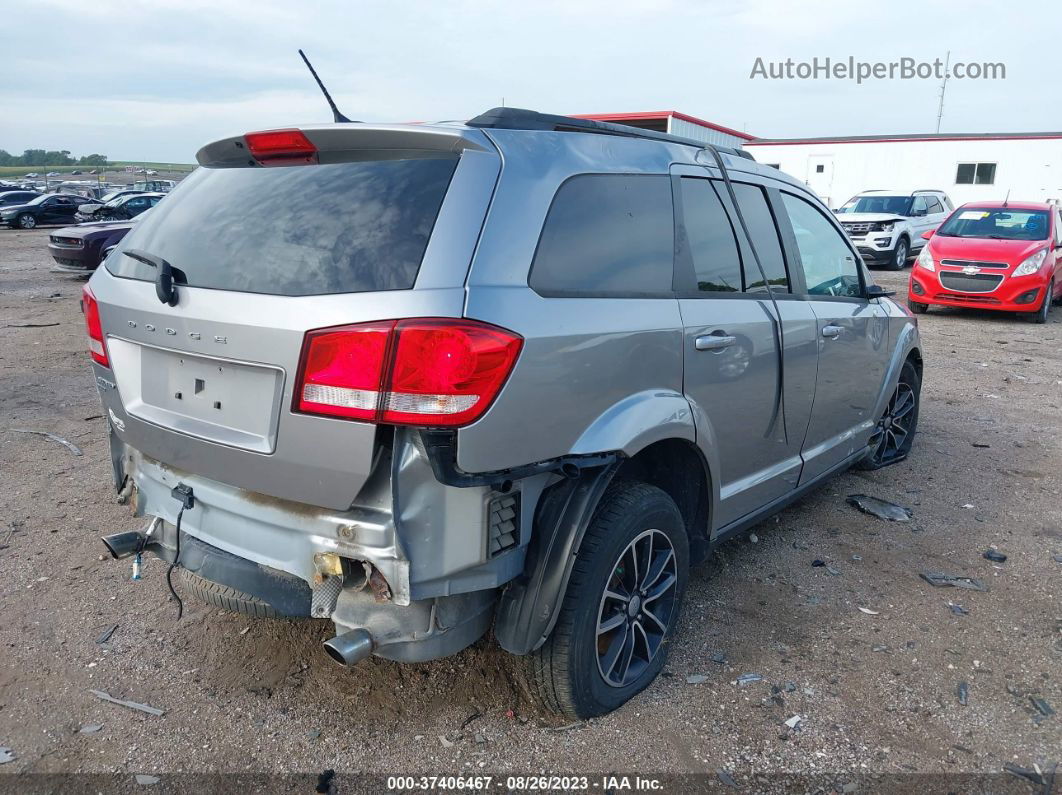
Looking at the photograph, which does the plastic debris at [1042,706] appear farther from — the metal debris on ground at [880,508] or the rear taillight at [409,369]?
the rear taillight at [409,369]

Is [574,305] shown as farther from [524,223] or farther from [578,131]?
[578,131]

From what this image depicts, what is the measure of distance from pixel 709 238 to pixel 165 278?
1982mm

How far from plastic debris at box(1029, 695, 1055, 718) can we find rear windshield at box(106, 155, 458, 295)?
2.66m

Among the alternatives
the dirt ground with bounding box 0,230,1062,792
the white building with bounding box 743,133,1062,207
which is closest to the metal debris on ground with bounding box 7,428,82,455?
the dirt ground with bounding box 0,230,1062,792

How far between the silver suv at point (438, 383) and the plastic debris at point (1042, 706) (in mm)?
1293

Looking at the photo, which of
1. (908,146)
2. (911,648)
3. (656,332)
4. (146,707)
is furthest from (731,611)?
(908,146)

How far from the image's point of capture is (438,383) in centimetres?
207

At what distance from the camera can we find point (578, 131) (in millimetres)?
2701

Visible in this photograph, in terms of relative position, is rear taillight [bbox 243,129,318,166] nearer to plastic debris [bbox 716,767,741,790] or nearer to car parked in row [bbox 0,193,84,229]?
plastic debris [bbox 716,767,741,790]

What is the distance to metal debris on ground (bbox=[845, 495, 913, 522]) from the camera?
4.53m

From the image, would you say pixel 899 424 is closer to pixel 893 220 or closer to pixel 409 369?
pixel 409 369

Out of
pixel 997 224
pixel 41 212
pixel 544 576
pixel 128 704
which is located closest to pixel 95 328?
pixel 128 704

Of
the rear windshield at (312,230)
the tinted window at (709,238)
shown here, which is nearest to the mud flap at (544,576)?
the rear windshield at (312,230)

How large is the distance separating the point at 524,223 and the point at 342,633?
130 centimetres
